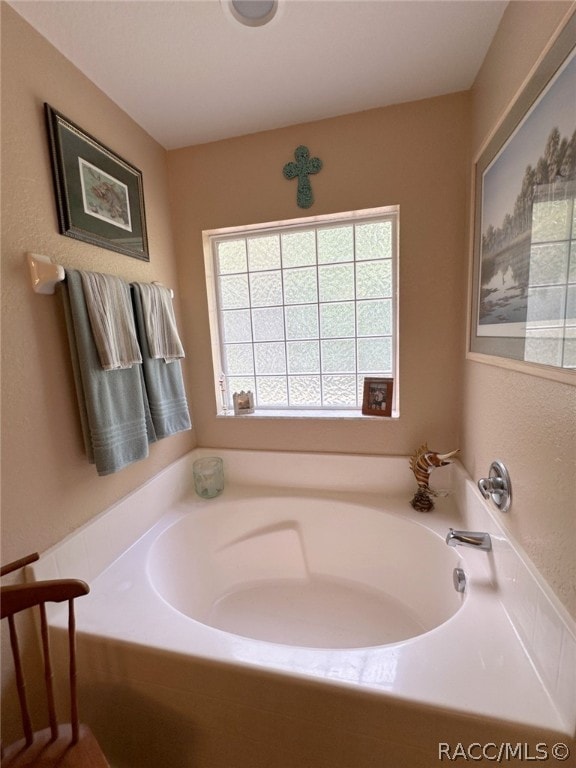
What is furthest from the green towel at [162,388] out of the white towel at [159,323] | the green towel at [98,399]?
the green towel at [98,399]

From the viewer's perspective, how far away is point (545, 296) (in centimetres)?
78

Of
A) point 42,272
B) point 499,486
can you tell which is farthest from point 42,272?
point 499,486

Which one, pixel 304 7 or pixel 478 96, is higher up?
pixel 304 7

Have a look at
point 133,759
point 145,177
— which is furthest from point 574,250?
point 133,759

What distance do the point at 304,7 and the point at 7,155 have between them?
102 cm

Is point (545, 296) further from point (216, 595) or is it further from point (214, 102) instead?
point (216, 595)

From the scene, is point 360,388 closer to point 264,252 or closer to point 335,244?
point 335,244

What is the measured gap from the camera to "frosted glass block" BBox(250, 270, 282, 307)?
1847 mm

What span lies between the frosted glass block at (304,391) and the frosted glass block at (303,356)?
1.9 inches

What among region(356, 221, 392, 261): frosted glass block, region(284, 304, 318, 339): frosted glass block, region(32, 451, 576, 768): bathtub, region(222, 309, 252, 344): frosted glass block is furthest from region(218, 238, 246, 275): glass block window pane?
region(32, 451, 576, 768): bathtub

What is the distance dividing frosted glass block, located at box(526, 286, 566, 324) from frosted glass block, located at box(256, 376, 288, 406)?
1.28 meters

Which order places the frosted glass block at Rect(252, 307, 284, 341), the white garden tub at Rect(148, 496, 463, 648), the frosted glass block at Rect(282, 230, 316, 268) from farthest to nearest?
the frosted glass block at Rect(252, 307, 284, 341) → the frosted glass block at Rect(282, 230, 316, 268) → the white garden tub at Rect(148, 496, 463, 648)

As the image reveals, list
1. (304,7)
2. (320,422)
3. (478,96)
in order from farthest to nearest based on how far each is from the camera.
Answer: (320,422)
(478,96)
(304,7)

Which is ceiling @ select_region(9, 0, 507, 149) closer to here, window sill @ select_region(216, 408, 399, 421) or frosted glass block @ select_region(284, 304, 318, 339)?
frosted glass block @ select_region(284, 304, 318, 339)
